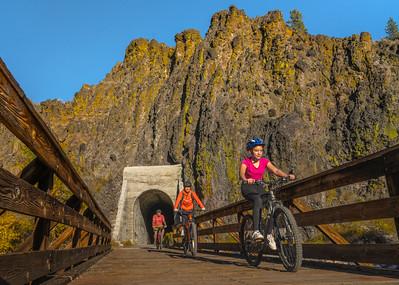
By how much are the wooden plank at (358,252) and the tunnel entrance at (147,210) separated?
1165 inches

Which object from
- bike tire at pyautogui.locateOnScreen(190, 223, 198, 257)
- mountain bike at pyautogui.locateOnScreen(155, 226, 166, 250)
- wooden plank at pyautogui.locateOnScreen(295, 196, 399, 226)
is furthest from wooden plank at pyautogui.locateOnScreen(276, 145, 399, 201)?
mountain bike at pyautogui.locateOnScreen(155, 226, 166, 250)

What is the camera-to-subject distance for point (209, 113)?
134 ft

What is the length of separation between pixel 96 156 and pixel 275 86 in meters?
24.6

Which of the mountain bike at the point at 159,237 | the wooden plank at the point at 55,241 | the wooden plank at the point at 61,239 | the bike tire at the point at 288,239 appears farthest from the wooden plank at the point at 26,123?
the mountain bike at the point at 159,237

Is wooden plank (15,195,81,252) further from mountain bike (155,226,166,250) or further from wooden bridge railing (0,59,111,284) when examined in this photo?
mountain bike (155,226,166,250)

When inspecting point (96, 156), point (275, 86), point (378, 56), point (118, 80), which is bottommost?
point (96, 156)

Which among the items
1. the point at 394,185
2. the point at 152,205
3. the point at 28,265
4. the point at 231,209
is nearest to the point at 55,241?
the point at 28,265

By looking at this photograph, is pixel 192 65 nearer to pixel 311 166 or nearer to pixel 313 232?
pixel 311 166

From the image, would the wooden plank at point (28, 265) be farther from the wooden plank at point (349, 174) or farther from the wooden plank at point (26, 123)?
the wooden plank at point (349, 174)

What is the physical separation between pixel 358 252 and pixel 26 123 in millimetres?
4016

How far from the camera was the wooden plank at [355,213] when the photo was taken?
12.3 ft

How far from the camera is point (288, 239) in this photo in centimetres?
504

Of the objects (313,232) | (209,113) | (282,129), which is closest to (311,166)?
(282,129)

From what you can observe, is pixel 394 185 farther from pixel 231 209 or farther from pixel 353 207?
pixel 231 209
